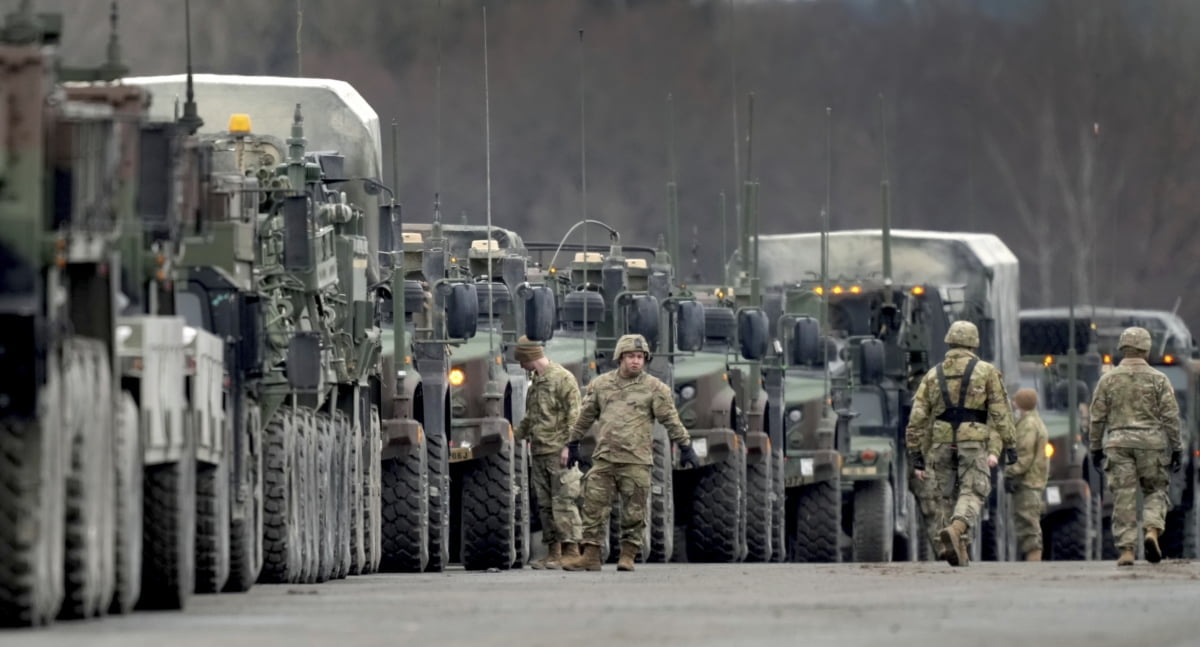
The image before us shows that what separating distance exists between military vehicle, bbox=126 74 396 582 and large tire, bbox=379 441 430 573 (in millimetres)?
474

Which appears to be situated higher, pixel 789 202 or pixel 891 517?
pixel 789 202

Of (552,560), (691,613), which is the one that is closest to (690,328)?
(552,560)

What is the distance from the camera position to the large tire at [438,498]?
2830 cm

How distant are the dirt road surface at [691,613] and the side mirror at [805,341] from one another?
1000 centimetres

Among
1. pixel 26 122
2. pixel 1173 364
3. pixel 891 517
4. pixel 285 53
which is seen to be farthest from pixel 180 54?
pixel 26 122

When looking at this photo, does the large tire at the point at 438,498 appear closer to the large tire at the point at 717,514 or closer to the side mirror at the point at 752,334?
the large tire at the point at 717,514

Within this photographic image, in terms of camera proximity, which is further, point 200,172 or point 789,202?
point 789,202

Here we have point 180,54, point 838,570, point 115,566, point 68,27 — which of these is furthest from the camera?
point 180,54

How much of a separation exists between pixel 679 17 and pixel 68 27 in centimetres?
1366

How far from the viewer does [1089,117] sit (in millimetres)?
55844

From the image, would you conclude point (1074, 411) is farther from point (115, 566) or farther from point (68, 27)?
point (115, 566)

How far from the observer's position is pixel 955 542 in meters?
26.2

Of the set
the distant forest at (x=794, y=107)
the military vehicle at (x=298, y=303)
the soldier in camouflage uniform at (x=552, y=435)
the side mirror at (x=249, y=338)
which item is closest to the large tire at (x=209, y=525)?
the military vehicle at (x=298, y=303)

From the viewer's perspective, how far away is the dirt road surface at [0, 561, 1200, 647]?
1538 cm
